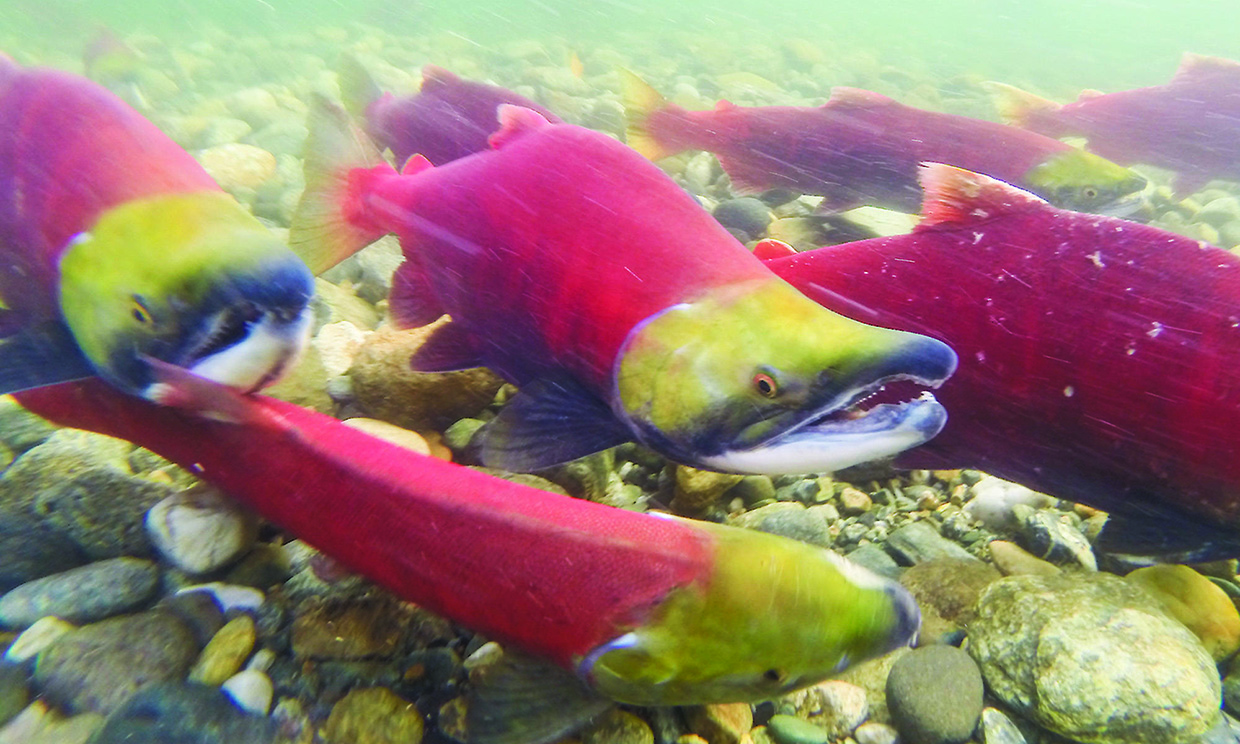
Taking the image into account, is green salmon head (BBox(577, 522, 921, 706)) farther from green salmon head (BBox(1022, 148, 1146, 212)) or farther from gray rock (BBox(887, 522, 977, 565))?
green salmon head (BBox(1022, 148, 1146, 212))

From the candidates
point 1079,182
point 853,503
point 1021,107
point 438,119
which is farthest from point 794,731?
point 1021,107

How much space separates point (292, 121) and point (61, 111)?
5363 millimetres

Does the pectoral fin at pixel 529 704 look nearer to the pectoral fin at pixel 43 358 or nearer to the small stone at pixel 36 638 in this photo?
the small stone at pixel 36 638

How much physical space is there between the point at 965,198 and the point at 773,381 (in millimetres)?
1050

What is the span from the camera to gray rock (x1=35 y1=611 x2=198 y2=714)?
1507 mm

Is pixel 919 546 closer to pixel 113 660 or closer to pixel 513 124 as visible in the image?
pixel 513 124

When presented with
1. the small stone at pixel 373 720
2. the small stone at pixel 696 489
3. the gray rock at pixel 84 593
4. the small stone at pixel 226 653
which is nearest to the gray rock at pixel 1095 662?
the small stone at pixel 696 489

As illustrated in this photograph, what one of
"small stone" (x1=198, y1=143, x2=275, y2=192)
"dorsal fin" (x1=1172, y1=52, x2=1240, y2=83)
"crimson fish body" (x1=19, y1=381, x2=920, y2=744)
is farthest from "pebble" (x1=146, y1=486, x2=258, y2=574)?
"dorsal fin" (x1=1172, y1=52, x2=1240, y2=83)

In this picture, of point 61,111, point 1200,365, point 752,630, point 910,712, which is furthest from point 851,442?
point 61,111

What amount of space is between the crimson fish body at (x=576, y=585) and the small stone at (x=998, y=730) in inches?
17.4

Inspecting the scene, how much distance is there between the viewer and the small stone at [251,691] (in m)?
1.54

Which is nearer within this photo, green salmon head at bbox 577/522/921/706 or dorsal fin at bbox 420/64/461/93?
green salmon head at bbox 577/522/921/706

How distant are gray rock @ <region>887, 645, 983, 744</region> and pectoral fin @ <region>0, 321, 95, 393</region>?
2327mm

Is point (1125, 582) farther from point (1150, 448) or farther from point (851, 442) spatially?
point (851, 442)
